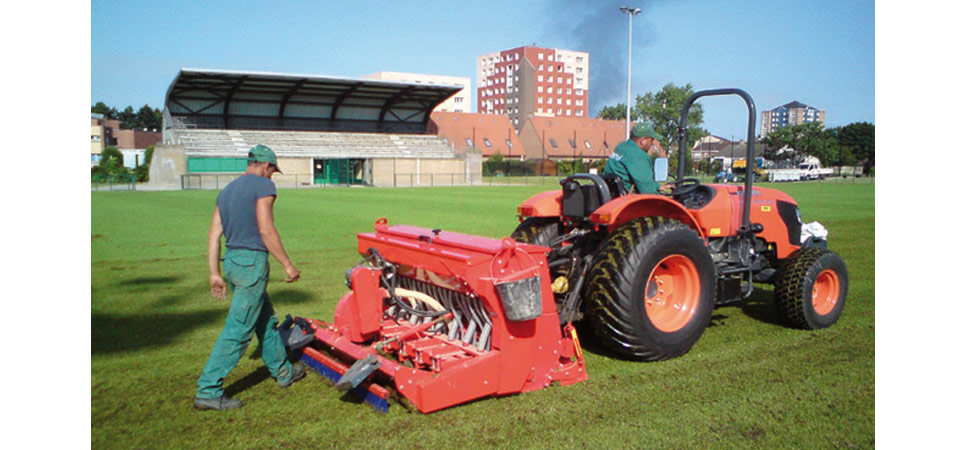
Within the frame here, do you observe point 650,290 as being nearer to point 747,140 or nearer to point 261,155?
point 747,140

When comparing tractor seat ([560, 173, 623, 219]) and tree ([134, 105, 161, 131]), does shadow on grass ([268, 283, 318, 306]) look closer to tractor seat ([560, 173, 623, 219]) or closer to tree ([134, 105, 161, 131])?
tractor seat ([560, 173, 623, 219])

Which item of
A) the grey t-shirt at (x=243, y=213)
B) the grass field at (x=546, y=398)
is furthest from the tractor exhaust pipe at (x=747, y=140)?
the grey t-shirt at (x=243, y=213)

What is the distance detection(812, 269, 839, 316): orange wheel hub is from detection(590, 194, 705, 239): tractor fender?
1.36 meters

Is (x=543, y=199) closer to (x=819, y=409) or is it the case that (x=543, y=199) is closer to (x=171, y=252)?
(x=819, y=409)

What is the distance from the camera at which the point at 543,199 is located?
5371 millimetres

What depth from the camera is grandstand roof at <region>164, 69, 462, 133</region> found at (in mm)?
42125

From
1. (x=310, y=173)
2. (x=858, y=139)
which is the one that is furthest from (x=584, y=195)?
(x=858, y=139)

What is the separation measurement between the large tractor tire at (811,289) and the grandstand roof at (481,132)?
6030cm

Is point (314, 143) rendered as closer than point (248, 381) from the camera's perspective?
No

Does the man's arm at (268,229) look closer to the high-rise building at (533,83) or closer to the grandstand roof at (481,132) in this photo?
the grandstand roof at (481,132)

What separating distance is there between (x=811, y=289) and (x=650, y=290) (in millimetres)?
1646

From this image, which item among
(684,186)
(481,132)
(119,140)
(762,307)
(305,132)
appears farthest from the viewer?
(119,140)

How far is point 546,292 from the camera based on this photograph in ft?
13.2

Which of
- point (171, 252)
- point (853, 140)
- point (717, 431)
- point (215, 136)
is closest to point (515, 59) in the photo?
point (853, 140)
